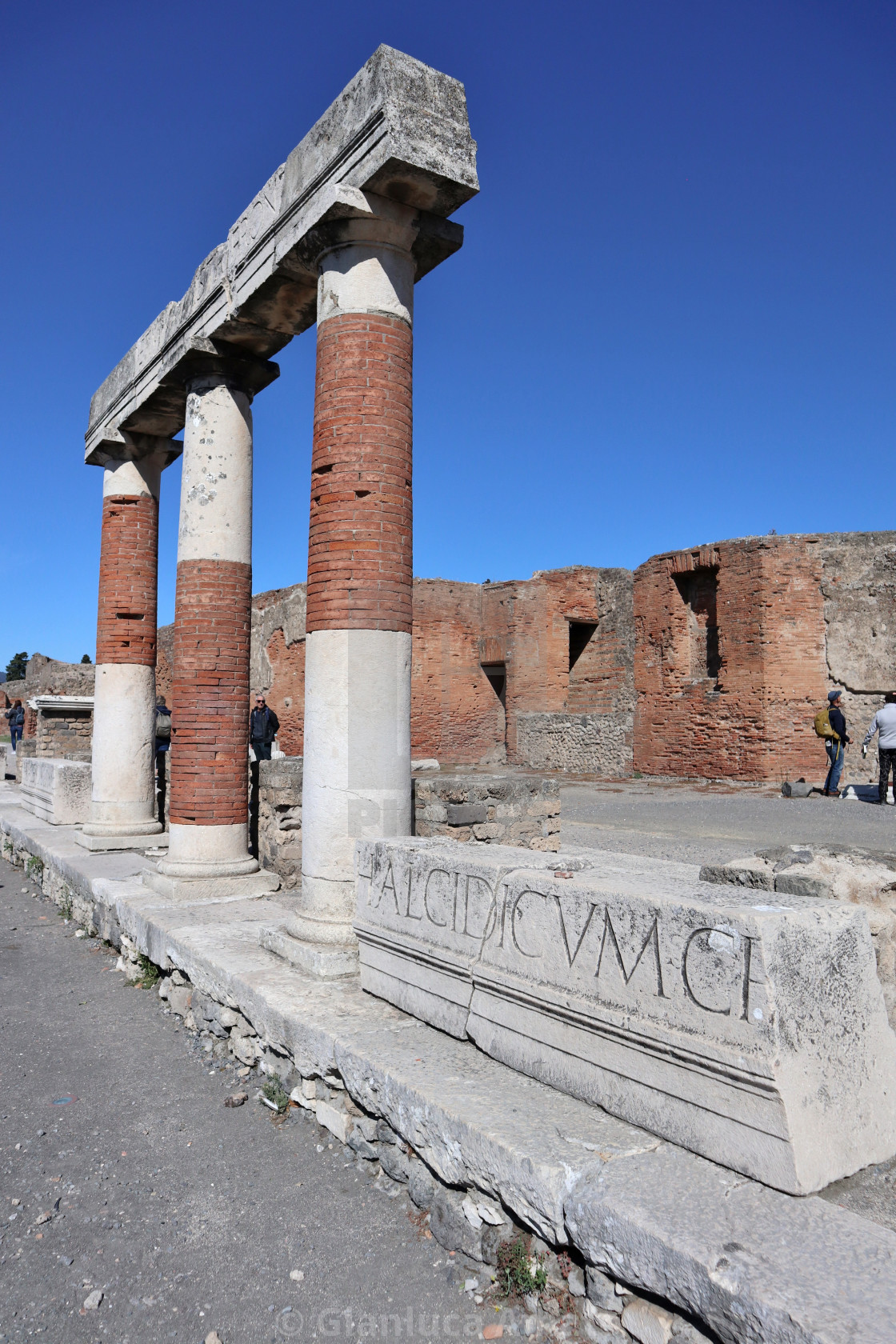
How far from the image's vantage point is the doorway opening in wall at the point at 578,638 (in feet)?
68.6

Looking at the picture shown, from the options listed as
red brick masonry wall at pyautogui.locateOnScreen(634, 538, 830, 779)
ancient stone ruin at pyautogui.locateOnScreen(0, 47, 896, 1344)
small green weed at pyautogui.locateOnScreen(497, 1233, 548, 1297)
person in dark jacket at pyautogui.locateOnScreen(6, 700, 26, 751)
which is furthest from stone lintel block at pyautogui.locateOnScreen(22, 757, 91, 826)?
person in dark jacket at pyautogui.locateOnScreen(6, 700, 26, 751)

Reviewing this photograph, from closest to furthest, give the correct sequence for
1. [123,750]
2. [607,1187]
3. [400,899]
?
[607,1187]
[400,899]
[123,750]

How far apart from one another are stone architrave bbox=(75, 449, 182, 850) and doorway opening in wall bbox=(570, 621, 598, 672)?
1373 centimetres

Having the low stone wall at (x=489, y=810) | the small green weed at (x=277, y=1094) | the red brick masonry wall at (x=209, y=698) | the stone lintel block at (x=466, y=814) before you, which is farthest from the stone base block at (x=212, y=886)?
the small green weed at (x=277, y=1094)

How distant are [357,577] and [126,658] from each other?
480cm

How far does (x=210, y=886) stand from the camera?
5945 mm

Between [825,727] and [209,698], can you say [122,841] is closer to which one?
[209,698]

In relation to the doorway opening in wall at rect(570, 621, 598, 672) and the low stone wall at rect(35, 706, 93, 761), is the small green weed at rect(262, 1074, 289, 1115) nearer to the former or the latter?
the low stone wall at rect(35, 706, 93, 761)

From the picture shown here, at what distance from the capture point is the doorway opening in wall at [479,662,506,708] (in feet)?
73.2

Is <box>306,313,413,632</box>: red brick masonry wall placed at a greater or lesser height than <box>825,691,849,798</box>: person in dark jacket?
greater

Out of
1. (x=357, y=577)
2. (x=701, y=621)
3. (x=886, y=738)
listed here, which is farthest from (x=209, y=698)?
(x=701, y=621)

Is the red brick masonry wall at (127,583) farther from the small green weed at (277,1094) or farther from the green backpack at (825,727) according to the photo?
the green backpack at (825,727)

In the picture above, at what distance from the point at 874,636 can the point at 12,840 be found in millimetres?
14034

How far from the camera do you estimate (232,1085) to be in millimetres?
3738
